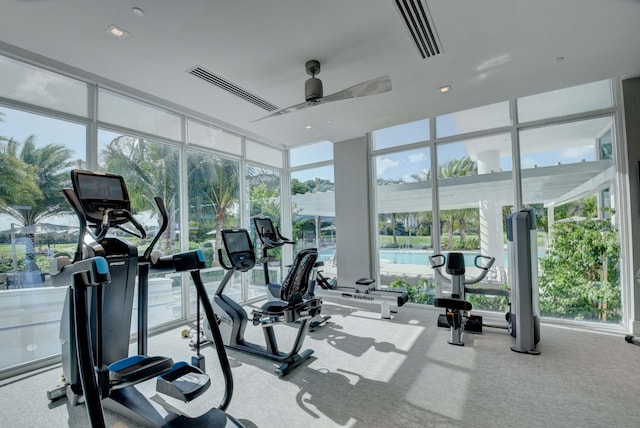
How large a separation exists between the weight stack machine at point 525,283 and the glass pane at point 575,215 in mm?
1152

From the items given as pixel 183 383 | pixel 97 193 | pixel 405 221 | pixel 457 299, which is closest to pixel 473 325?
pixel 457 299

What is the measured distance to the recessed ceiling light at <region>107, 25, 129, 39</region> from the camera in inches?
103

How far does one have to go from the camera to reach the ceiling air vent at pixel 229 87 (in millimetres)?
3340

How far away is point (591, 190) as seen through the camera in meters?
4.17

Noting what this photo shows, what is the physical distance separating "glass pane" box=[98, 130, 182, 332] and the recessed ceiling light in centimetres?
157

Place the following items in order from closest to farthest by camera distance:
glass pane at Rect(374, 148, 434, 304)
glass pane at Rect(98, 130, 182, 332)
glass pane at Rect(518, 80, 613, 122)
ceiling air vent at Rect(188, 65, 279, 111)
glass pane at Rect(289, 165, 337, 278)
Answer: ceiling air vent at Rect(188, 65, 279, 111), glass pane at Rect(98, 130, 182, 332), glass pane at Rect(518, 80, 613, 122), glass pane at Rect(374, 148, 434, 304), glass pane at Rect(289, 165, 337, 278)

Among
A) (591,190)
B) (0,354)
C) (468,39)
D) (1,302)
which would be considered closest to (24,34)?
(1,302)

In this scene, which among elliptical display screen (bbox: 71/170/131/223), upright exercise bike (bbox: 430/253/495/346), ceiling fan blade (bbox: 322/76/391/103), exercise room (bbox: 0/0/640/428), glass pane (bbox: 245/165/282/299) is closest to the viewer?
elliptical display screen (bbox: 71/170/131/223)

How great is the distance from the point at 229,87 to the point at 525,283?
4182mm

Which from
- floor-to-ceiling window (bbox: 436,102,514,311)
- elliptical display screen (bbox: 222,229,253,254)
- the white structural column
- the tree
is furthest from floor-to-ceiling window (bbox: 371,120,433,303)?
elliptical display screen (bbox: 222,229,253,254)

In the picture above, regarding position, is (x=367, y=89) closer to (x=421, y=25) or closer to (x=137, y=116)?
(x=421, y=25)

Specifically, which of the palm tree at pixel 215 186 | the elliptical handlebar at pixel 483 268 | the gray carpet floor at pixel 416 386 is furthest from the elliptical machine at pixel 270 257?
the elliptical handlebar at pixel 483 268

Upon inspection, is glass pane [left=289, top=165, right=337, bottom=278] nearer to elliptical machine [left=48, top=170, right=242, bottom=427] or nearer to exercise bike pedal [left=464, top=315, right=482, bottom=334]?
exercise bike pedal [left=464, top=315, right=482, bottom=334]

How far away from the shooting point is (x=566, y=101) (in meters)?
4.28
